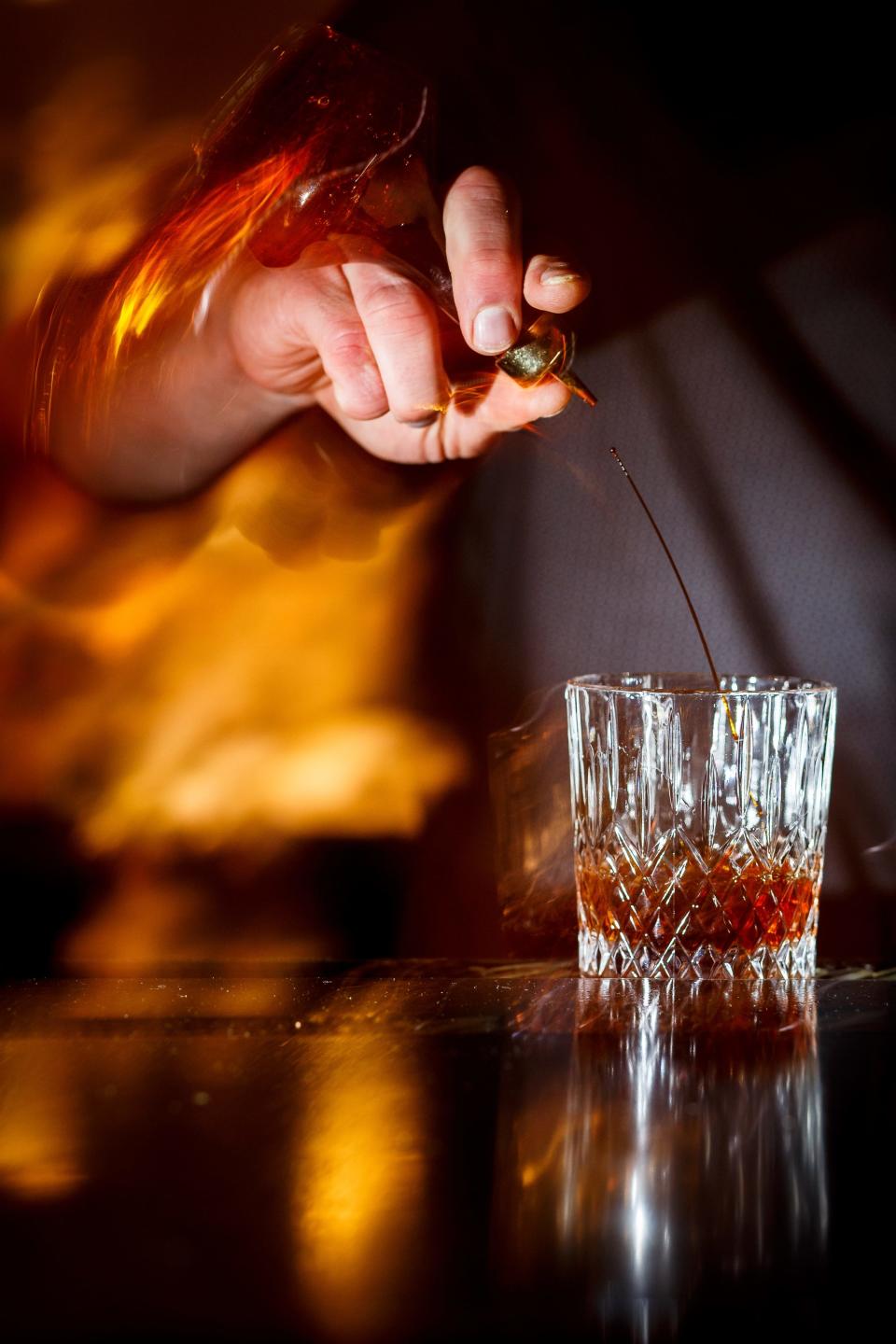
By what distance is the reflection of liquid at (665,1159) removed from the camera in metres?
0.28

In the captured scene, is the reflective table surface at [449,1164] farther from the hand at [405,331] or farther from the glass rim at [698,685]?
the hand at [405,331]

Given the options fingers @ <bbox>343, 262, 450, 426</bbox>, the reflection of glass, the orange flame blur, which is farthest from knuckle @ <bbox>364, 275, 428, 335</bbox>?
the reflection of glass

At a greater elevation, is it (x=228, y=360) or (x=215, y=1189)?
(x=228, y=360)

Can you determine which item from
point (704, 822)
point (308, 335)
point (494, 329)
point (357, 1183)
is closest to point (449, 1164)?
point (357, 1183)

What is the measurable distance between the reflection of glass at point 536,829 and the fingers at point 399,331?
0.85 feet

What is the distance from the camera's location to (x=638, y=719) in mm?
607

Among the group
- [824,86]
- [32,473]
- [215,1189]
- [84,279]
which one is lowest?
[215,1189]

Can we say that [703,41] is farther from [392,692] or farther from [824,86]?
[392,692]

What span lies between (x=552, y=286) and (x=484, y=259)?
1.5 inches

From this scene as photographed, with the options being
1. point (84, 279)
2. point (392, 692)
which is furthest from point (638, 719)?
point (84, 279)

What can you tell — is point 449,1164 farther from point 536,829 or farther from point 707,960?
point 536,829

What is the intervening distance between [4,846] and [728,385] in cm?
60

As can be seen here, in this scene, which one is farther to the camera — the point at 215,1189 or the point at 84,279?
the point at 84,279

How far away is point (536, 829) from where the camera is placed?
0.83m
